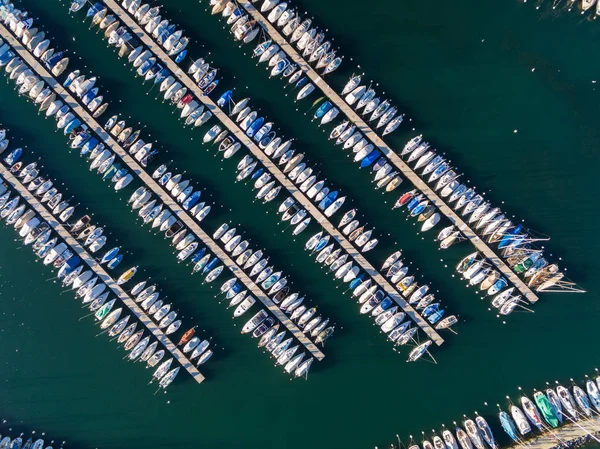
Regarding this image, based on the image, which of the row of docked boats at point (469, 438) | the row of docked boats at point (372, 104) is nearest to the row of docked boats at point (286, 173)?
the row of docked boats at point (372, 104)

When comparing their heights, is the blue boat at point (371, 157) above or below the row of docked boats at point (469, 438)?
above

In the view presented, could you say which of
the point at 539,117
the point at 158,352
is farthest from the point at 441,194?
the point at 158,352

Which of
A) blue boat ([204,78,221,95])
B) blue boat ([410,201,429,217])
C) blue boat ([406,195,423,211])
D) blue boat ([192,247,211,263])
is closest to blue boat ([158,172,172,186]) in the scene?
blue boat ([192,247,211,263])

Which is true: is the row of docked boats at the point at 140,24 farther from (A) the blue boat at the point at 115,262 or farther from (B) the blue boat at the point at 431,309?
(B) the blue boat at the point at 431,309

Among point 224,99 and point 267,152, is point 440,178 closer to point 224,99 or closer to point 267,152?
point 267,152

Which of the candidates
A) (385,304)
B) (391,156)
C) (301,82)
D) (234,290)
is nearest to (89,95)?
(301,82)
